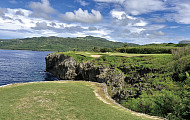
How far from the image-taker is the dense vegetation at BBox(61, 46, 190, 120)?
59.2 ft

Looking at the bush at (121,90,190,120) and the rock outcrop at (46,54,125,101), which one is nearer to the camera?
the bush at (121,90,190,120)

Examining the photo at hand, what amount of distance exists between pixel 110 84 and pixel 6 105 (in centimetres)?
3230

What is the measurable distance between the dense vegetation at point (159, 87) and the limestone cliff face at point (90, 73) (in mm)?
2121

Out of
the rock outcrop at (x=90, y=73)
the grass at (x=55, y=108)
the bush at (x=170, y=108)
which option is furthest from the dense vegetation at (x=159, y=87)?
the grass at (x=55, y=108)

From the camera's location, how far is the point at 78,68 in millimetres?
66812

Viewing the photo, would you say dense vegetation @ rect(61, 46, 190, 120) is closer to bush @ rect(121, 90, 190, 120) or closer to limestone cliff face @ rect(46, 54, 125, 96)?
bush @ rect(121, 90, 190, 120)

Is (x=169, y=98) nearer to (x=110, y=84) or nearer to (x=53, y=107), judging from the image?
(x=53, y=107)

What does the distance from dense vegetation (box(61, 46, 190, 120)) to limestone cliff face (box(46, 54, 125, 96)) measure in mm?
2121

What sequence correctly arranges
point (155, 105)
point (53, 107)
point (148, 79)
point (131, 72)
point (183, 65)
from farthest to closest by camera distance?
point (131, 72) < point (148, 79) < point (183, 65) < point (155, 105) < point (53, 107)

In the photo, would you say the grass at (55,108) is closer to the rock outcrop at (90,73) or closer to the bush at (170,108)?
the bush at (170,108)

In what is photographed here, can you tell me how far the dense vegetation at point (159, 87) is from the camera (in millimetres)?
18047

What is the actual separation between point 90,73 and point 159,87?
29.8 m

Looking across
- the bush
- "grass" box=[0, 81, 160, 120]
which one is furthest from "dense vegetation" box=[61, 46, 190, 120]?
"grass" box=[0, 81, 160, 120]

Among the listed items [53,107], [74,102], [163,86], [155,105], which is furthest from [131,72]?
[53,107]
